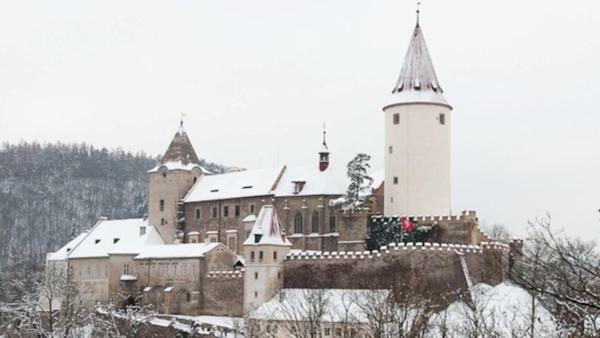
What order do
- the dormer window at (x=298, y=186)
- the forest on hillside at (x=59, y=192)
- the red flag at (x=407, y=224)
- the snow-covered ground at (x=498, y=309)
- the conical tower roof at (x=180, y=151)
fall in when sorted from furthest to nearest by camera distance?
the forest on hillside at (x=59, y=192)
the conical tower roof at (x=180, y=151)
the dormer window at (x=298, y=186)
the red flag at (x=407, y=224)
the snow-covered ground at (x=498, y=309)

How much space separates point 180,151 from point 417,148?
2133 centimetres

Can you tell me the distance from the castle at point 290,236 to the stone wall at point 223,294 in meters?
0.07

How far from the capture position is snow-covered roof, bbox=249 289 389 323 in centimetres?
4509

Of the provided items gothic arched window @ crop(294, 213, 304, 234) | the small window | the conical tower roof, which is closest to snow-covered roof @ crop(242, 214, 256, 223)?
gothic arched window @ crop(294, 213, 304, 234)

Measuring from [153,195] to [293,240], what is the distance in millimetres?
13835

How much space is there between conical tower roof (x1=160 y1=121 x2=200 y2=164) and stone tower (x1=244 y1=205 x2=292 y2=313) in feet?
53.2

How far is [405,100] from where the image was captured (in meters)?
57.2

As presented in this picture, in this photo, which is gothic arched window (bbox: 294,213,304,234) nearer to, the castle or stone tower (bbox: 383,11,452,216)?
the castle

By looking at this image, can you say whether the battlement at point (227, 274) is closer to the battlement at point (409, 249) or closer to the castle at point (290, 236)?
the castle at point (290, 236)

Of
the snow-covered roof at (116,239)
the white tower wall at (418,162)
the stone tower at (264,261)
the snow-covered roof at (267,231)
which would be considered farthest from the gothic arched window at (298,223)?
the snow-covered roof at (116,239)

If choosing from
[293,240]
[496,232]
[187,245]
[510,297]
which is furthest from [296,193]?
[496,232]

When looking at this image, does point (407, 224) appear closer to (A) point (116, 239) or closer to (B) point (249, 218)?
(B) point (249, 218)

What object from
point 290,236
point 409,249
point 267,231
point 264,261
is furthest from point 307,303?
point 290,236

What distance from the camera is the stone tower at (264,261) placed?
53.2m
